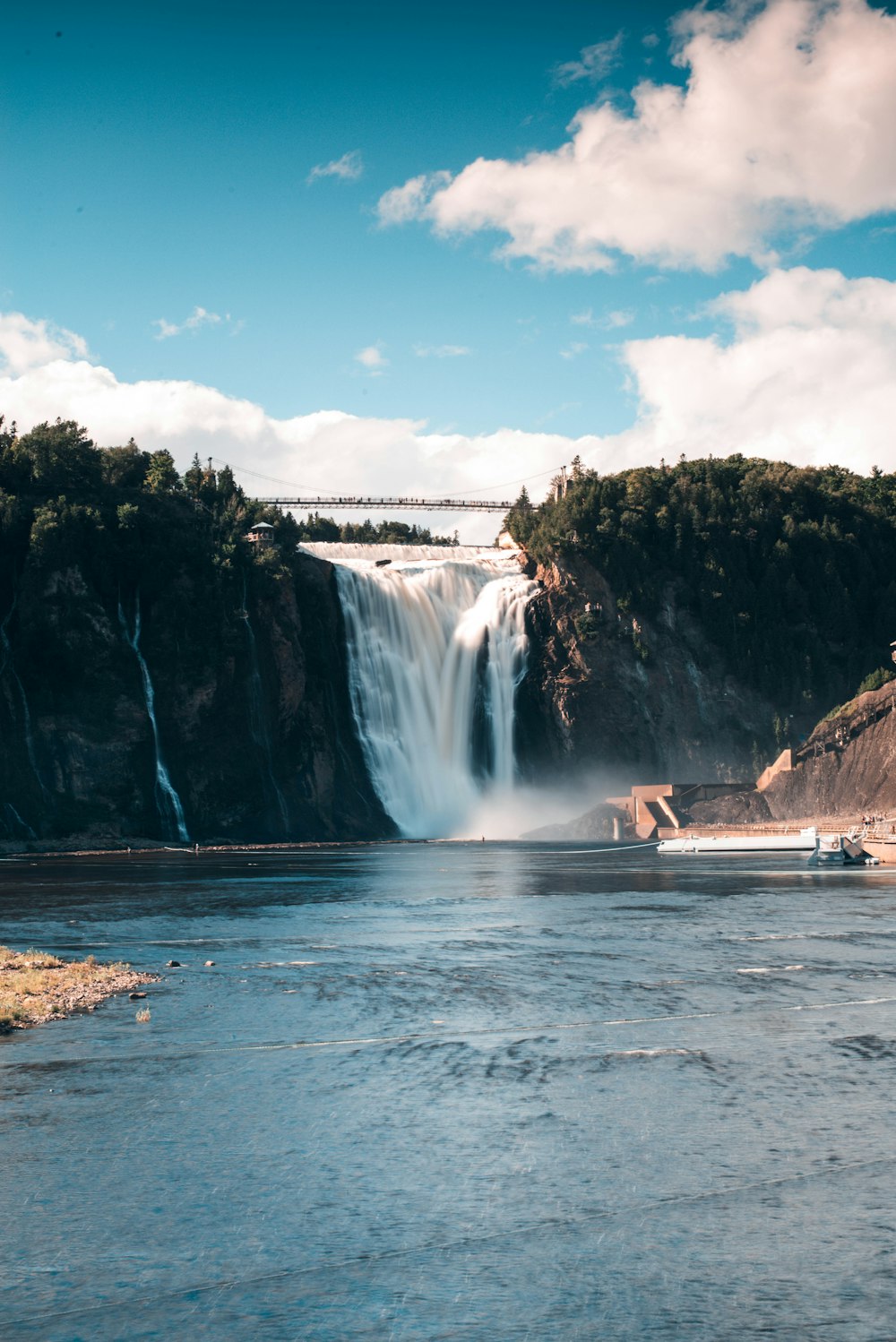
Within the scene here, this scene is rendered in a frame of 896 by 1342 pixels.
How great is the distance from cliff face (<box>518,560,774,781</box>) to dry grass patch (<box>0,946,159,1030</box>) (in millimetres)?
94413

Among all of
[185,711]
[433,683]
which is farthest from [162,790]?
[433,683]

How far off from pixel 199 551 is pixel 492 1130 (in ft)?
315

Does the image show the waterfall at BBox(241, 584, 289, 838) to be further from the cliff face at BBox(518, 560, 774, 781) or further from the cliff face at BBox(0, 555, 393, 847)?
the cliff face at BBox(518, 560, 774, 781)

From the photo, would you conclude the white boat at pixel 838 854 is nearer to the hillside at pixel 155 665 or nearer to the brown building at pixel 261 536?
the hillside at pixel 155 665

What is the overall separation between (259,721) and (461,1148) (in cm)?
9298

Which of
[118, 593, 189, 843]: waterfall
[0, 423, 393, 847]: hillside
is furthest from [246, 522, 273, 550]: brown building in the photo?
[118, 593, 189, 843]: waterfall

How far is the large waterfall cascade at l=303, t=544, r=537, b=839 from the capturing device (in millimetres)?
114312

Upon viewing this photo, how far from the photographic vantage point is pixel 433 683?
118062 millimetres

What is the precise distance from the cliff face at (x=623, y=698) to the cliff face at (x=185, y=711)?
20952 millimetres

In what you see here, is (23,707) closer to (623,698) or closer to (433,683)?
(433,683)

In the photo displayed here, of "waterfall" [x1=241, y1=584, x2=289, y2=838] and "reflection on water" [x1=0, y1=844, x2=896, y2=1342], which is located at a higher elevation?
"waterfall" [x1=241, y1=584, x2=289, y2=838]

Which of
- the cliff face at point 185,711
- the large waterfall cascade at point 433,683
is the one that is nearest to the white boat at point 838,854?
the large waterfall cascade at point 433,683

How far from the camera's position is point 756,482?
144m

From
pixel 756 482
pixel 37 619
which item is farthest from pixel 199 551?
pixel 756 482
